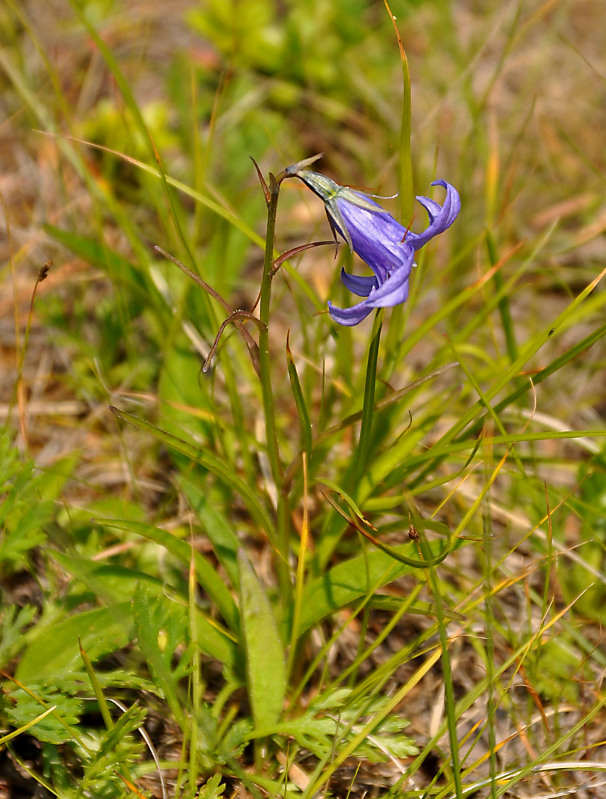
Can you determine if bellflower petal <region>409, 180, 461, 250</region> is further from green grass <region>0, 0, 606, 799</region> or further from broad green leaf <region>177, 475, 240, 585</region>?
broad green leaf <region>177, 475, 240, 585</region>

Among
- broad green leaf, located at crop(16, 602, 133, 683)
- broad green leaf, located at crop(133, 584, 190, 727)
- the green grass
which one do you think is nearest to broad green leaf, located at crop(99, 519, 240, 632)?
the green grass

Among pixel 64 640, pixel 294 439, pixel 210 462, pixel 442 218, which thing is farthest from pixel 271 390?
pixel 294 439

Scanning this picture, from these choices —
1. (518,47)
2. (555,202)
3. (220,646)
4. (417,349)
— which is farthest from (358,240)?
(518,47)

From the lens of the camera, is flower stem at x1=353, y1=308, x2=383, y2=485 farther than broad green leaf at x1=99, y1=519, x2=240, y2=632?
No

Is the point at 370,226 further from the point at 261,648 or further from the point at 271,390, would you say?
the point at 261,648

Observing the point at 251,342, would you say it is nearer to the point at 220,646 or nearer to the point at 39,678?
the point at 220,646

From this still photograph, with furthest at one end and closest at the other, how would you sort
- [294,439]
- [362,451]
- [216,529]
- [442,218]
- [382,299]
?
1. [294,439]
2. [216,529]
3. [362,451]
4. [442,218]
5. [382,299]
